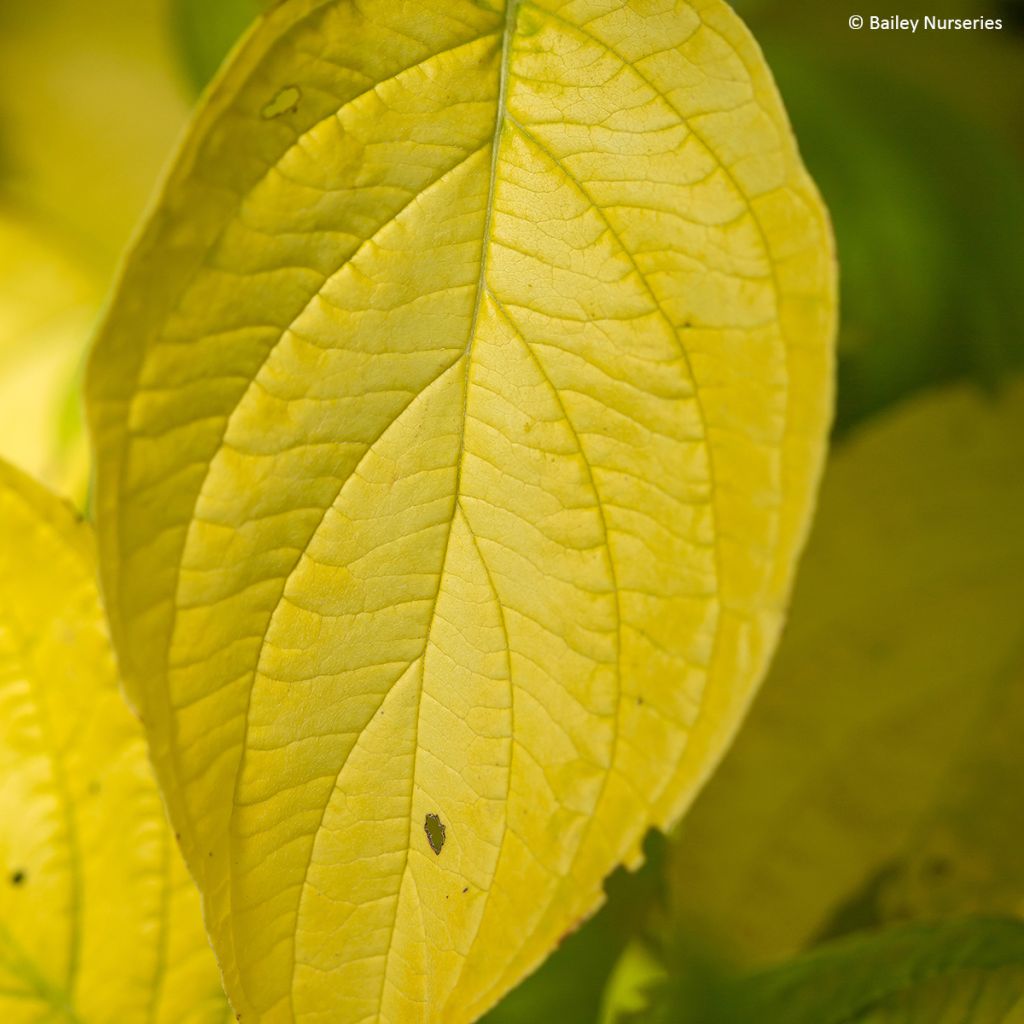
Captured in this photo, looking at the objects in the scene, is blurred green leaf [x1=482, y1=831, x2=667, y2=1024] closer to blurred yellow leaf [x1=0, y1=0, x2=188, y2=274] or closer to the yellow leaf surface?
the yellow leaf surface

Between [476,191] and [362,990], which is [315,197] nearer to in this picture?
[476,191]

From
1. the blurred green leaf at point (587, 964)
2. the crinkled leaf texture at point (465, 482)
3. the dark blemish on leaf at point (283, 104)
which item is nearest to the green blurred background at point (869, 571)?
the blurred green leaf at point (587, 964)

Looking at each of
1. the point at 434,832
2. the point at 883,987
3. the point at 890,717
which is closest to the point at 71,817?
the point at 434,832

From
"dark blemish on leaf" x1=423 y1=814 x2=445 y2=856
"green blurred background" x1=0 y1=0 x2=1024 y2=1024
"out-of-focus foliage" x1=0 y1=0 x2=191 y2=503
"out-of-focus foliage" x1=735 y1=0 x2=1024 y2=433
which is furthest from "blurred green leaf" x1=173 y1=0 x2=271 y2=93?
"dark blemish on leaf" x1=423 y1=814 x2=445 y2=856

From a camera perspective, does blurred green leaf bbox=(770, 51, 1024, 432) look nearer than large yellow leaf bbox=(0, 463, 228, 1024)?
No

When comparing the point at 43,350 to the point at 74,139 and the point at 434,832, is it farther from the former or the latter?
the point at 434,832

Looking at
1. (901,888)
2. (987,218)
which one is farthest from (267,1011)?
(987,218)

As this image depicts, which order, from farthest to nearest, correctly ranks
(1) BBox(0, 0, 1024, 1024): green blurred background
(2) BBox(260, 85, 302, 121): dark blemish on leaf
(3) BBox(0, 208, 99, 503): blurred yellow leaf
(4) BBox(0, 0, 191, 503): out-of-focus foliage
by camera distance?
(4) BBox(0, 0, 191, 503): out-of-focus foliage
(3) BBox(0, 208, 99, 503): blurred yellow leaf
(1) BBox(0, 0, 1024, 1024): green blurred background
(2) BBox(260, 85, 302, 121): dark blemish on leaf
